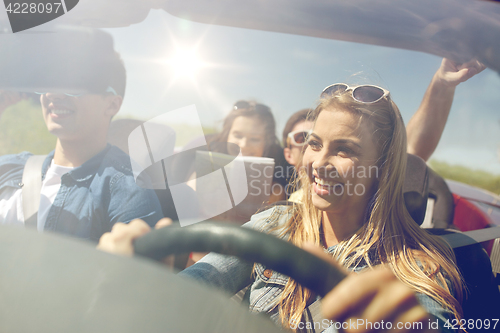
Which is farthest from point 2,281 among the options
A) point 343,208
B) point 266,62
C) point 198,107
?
point 343,208

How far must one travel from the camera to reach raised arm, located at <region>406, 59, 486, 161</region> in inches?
49.7

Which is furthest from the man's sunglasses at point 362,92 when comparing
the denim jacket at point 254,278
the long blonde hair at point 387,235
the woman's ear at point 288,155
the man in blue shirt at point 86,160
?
the man in blue shirt at point 86,160

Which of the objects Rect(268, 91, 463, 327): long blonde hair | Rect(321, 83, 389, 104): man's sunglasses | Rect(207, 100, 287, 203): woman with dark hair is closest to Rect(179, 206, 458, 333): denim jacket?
Rect(268, 91, 463, 327): long blonde hair

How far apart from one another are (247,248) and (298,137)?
0.83 metres

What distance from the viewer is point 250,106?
124 cm

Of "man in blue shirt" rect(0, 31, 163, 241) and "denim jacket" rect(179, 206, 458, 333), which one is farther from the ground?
"man in blue shirt" rect(0, 31, 163, 241)

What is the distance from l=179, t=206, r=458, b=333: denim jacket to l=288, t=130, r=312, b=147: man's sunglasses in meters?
0.33

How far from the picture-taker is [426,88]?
1257 mm

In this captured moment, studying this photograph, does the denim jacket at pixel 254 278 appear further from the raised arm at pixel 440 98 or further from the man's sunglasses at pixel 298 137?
the raised arm at pixel 440 98

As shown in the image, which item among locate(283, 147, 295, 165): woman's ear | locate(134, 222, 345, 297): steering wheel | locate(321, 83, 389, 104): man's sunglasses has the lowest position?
locate(134, 222, 345, 297): steering wheel

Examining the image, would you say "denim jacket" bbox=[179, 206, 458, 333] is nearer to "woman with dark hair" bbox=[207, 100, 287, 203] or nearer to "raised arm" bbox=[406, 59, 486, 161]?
"woman with dark hair" bbox=[207, 100, 287, 203]

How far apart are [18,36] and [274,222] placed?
1.19 m

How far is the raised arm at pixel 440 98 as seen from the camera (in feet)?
4.14

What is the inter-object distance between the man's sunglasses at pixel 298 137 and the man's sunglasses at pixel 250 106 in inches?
7.9
